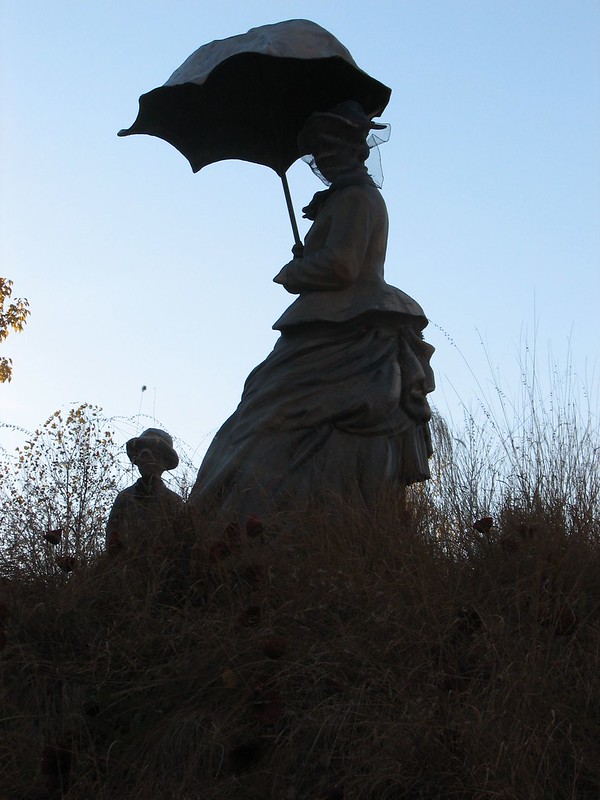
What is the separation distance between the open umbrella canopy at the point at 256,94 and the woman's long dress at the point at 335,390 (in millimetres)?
604

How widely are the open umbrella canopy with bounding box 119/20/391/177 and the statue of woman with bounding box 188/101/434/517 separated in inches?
9.6

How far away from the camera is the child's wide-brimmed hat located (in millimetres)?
6527

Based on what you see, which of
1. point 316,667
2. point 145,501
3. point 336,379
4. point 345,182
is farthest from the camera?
point 345,182

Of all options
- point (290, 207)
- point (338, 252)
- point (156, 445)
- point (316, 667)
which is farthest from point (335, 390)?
point (316, 667)

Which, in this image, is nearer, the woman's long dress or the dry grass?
the dry grass

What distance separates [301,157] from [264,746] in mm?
3870

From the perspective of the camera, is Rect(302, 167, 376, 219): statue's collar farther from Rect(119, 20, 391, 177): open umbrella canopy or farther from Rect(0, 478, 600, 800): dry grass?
Rect(0, 478, 600, 800): dry grass

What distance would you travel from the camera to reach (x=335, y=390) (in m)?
6.18

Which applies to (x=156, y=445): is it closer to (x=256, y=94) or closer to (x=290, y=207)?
(x=290, y=207)

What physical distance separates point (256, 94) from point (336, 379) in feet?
6.24

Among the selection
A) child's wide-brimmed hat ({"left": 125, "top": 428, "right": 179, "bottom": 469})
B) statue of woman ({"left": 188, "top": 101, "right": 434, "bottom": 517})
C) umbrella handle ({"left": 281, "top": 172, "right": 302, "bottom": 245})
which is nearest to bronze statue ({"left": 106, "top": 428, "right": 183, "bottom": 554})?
child's wide-brimmed hat ({"left": 125, "top": 428, "right": 179, "bottom": 469})

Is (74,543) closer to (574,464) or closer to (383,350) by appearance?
(383,350)

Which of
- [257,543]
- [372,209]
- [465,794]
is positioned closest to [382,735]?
[465,794]

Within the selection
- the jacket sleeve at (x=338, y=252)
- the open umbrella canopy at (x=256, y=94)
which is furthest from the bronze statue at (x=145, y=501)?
the open umbrella canopy at (x=256, y=94)
